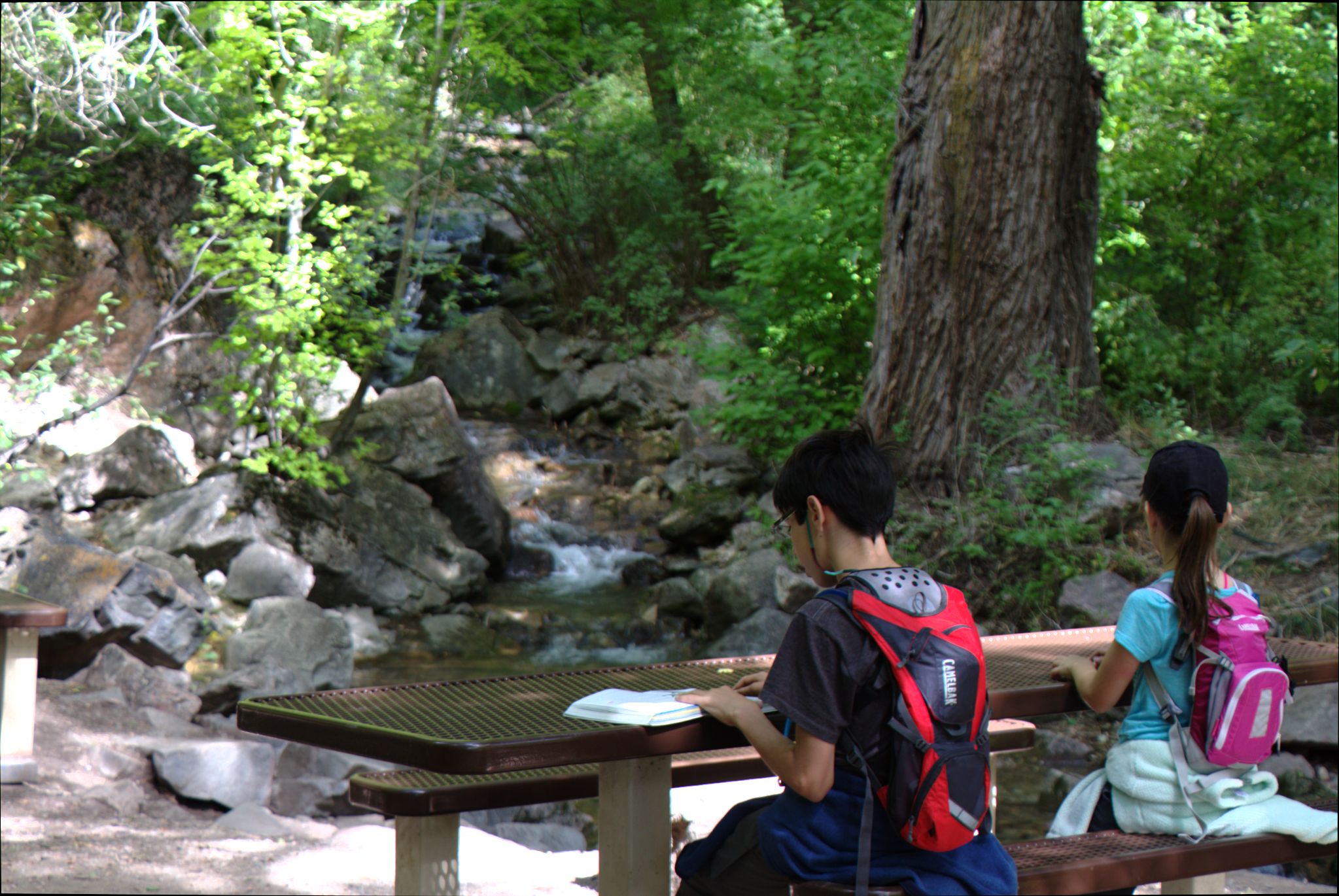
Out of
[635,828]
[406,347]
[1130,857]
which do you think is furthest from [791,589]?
[406,347]

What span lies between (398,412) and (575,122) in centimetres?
603

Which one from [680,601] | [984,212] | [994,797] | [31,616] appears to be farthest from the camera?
[680,601]

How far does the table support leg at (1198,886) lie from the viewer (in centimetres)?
339

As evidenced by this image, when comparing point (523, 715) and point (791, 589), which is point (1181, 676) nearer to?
point (523, 715)

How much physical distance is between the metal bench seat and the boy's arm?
2.11 feet

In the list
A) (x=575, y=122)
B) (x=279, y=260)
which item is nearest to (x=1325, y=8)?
(x=575, y=122)

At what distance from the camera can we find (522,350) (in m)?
15.2

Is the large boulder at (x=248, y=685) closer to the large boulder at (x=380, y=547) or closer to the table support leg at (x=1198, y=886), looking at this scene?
the large boulder at (x=380, y=547)

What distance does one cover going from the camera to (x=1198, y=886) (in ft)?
11.1

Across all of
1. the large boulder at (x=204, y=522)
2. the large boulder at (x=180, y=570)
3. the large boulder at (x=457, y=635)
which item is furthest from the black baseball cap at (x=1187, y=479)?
the large boulder at (x=204, y=522)

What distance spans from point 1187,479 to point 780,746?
1.14 meters

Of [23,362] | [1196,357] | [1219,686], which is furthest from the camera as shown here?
[23,362]

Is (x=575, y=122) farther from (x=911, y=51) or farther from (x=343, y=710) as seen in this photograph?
(x=343, y=710)

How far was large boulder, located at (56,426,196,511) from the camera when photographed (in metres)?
9.73
